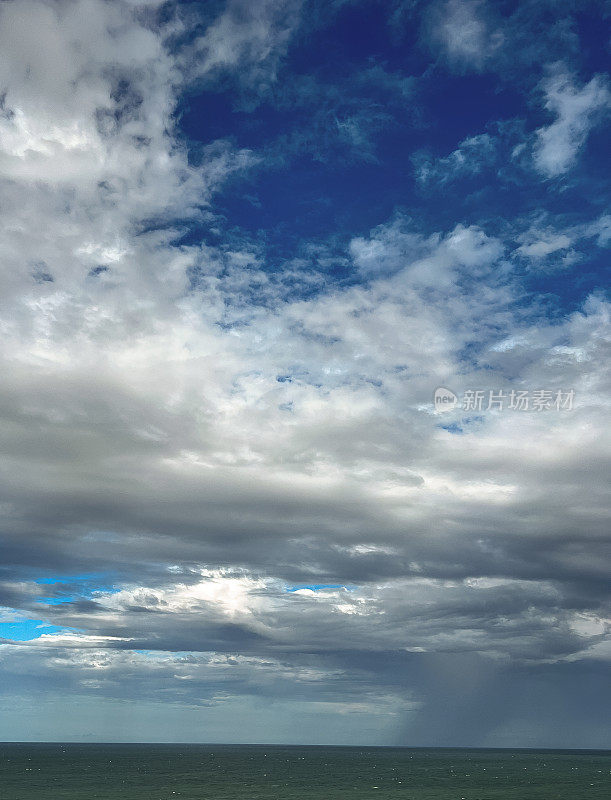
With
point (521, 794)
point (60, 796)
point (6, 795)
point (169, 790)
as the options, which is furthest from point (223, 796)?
point (521, 794)

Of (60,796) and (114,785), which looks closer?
(60,796)

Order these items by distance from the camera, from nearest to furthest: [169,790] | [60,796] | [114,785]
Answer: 1. [60,796]
2. [169,790]
3. [114,785]

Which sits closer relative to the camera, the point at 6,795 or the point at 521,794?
the point at 6,795

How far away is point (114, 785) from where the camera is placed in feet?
613

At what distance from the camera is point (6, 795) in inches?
6107

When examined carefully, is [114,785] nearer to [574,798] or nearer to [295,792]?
[295,792]

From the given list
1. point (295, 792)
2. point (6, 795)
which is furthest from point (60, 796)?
point (295, 792)

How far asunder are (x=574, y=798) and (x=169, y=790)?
9416cm

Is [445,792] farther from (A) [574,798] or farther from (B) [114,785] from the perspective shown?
(B) [114,785]

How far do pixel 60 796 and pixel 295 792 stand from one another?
2142 inches

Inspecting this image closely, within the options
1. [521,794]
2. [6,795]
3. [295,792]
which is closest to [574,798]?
[521,794]

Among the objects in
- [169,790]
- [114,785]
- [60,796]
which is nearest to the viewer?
[60,796]

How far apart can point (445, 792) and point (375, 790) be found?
1758 centimetres

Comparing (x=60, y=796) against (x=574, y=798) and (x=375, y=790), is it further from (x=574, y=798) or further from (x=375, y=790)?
(x=574, y=798)
